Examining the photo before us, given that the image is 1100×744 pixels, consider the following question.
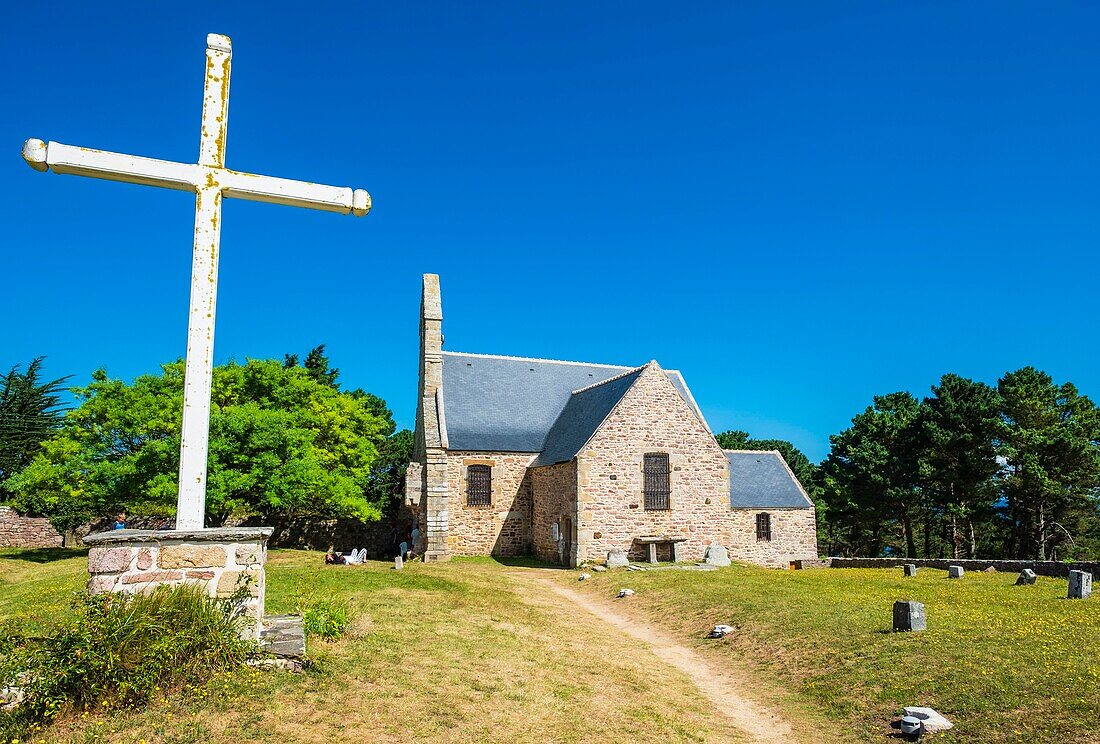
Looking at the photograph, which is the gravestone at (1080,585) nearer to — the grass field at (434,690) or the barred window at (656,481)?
the grass field at (434,690)

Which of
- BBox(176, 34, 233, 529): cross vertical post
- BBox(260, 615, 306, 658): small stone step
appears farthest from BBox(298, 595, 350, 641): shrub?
BBox(176, 34, 233, 529): cross vertical post

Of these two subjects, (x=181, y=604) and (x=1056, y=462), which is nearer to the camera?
(x=181, y=604)

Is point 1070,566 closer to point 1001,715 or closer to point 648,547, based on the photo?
point 648,547

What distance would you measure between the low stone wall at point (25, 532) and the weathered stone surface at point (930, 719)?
38573mm

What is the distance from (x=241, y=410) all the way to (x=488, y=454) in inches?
374

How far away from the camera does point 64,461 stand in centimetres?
2653

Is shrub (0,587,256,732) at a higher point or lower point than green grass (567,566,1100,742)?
higher

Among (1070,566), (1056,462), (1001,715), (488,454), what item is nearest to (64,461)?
(488,454)

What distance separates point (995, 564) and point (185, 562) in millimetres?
24727

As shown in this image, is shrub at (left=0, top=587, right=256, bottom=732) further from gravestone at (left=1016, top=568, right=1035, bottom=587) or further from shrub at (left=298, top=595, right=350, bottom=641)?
gravestone at (left=1016, top=568, right=1035, bottom=587)

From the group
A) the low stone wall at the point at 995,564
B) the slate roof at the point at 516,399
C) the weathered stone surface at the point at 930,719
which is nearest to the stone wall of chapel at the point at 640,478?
the slate roof at the point at 516,399

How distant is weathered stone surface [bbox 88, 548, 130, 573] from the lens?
22.6 feet

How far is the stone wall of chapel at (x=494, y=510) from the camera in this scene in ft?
94.7

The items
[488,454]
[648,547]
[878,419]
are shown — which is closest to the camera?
[648,547]
